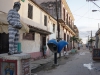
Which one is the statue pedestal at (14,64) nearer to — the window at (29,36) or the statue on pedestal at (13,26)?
the statue on pedestal at (13,26)

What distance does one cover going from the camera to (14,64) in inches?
216

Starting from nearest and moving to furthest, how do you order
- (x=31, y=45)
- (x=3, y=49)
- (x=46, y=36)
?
(x=3, y=49)
(x=31, y=45)
(x=46, y=36)

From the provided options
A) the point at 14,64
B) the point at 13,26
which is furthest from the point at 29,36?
the point at 14,64

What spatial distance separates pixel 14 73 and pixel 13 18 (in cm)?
163

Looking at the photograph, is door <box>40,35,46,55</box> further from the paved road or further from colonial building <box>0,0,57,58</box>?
the paved road

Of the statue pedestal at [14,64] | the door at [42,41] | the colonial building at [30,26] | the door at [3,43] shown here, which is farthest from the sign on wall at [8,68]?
the door at [42,41]

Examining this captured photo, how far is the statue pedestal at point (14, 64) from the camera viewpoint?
17.8 feet

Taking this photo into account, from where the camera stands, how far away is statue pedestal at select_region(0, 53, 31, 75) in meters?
5.42

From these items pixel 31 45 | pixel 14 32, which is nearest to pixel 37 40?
pixel 31 45

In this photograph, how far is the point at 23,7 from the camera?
14.2m

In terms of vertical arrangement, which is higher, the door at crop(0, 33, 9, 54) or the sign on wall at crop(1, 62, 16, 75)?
the door at crop(0, 33, 9, 54)

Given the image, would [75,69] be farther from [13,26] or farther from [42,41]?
[42,41]

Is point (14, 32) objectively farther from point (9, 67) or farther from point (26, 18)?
point (26, 18)

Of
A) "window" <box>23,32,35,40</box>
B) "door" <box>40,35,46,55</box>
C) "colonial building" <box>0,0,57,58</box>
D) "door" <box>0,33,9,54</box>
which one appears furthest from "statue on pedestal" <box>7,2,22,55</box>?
"door" <box>40,35,46,55</box>
